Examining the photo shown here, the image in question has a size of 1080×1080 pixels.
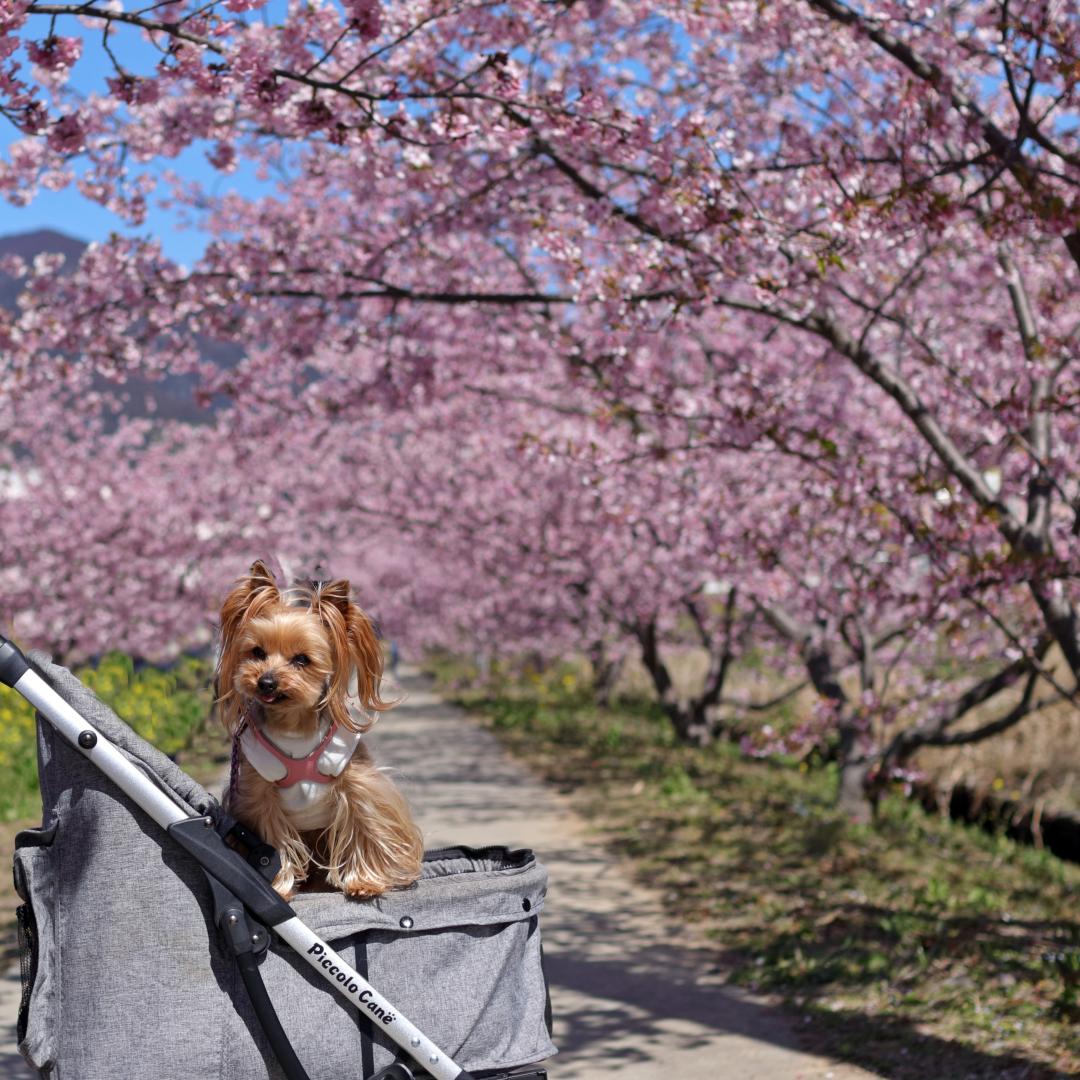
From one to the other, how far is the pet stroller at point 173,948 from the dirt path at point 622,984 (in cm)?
54

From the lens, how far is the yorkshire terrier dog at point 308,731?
2.61 metres

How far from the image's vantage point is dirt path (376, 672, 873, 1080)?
14.8ft

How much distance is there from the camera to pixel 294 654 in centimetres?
261

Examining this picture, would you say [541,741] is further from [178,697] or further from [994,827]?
[994,827]

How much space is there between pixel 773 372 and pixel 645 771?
4316mm

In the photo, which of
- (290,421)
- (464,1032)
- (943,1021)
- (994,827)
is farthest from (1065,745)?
(464,1032)

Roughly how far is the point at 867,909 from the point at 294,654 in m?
4.78

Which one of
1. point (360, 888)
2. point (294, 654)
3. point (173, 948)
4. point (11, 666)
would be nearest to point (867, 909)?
point (360, 888)

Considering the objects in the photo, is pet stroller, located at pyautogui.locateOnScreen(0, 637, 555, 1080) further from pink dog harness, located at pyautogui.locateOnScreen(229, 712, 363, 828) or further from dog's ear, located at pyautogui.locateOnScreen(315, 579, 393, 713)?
dog's ear, located at pyautogui.locateOnScreen(315, 579, 393, 713)

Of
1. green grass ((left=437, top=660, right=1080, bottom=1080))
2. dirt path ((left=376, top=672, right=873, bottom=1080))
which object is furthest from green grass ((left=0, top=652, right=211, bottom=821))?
green grass ((left=437, top=660, right=1080, bottom=1080))

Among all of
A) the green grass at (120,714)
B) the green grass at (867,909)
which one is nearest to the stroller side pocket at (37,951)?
the green grass at (867,909)

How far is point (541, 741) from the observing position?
15.4m

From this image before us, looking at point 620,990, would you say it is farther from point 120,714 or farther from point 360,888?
point 120,714

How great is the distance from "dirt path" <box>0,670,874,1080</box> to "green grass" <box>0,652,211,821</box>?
9.05 ft
